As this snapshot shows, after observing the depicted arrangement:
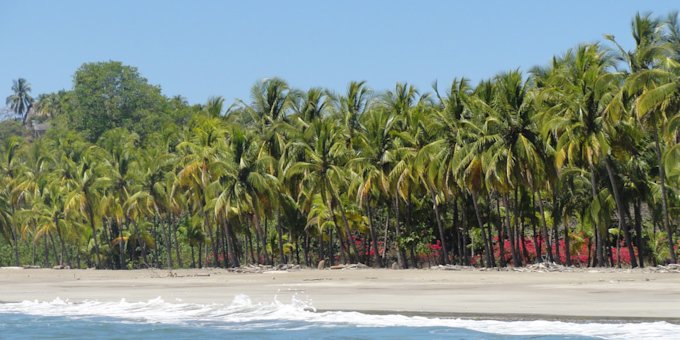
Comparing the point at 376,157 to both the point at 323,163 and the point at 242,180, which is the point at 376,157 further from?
the point at 242,180

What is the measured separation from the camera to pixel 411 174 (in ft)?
159

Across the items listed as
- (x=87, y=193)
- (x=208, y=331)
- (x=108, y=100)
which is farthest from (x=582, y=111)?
(x=108, y=100)

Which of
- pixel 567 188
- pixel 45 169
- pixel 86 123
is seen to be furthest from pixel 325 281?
pixel 86 123

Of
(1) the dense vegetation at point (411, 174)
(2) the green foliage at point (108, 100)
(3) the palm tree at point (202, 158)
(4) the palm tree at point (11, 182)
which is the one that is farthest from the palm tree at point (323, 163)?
(2) the green foliage at point (108, 100)

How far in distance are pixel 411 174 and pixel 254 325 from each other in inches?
1019

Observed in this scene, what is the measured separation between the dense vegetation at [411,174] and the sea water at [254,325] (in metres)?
17.6

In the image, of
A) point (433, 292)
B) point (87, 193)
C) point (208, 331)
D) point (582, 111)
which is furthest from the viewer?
point (87, 193)

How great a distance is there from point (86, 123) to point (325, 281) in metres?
62.3

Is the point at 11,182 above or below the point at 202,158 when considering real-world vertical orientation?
above

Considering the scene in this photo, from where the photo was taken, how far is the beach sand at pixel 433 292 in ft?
73.5

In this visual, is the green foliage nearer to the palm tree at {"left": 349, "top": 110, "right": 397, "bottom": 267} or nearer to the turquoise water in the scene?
the palm tree at {"left": 349, "top": 110, "right": 397, "bottom": 267}

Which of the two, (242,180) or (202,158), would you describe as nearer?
(242,180)

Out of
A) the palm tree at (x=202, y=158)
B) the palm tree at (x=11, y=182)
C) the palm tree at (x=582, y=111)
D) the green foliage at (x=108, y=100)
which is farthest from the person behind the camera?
the green foliage at (x=108, y=100)

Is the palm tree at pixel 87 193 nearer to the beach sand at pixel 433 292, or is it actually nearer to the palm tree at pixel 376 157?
the beach sand at pixel 433 292
